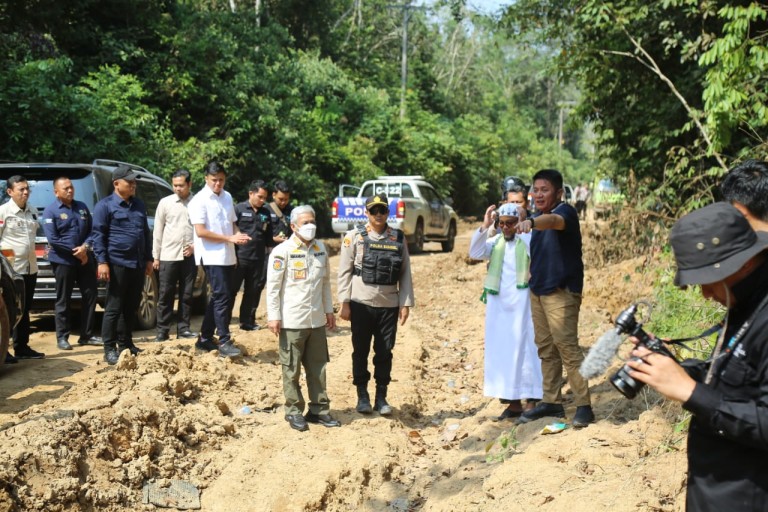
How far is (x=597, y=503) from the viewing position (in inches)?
184

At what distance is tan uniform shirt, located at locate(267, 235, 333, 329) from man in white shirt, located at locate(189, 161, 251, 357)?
1878 millimetres

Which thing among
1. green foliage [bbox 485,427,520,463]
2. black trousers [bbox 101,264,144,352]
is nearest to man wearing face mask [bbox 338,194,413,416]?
green foliage [bbox 485,427,520,463]

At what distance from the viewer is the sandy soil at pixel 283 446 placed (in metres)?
5.10

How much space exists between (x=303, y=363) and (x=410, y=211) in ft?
45.3

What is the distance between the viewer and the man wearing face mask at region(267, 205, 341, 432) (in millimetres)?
6711

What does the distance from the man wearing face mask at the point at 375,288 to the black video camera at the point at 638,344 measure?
4493 mm

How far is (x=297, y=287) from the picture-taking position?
6.78 metres

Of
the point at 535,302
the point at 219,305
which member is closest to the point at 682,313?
the point at 535,302

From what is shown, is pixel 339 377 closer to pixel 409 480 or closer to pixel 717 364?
pixel 409 480

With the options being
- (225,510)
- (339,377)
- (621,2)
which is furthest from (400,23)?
(225,510)

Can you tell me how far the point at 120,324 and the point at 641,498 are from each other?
565 centimetres

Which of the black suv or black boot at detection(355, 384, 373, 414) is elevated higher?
the black suv

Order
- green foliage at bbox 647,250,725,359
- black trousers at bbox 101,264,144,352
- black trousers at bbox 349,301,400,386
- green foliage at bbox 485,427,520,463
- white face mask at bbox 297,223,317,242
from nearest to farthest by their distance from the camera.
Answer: green foliage at bbox 485,427,520,463 → green foliage at bbox 647,250,725,359 → white face mask at bbox 297,223,317,242 → black trousers at bbox 349,301,400,386 → black trousers at bbox 101,264,144,352

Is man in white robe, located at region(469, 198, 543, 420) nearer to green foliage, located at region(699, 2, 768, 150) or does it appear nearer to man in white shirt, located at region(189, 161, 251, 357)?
man in white shirt, located at region(189, 161, 251, 357)
